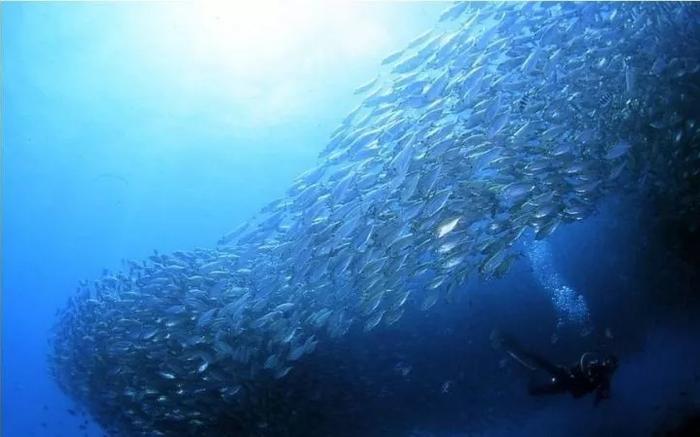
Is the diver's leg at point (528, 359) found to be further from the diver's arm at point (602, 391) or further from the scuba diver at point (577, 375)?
the diver's arm at point (602, 391)

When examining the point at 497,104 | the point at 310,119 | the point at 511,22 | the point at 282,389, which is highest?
the point at 310,119

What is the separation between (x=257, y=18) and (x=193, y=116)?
21.6 ft

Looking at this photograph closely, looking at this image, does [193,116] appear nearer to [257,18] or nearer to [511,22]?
[257,18]

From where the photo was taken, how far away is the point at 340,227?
7.41m

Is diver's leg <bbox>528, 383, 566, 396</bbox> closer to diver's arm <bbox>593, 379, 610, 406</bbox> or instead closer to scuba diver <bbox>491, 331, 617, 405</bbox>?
scuba diver <bbox>491, 331, 617, 405</bbox>

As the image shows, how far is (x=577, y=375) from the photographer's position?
393 inches

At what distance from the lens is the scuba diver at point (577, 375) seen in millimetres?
9773

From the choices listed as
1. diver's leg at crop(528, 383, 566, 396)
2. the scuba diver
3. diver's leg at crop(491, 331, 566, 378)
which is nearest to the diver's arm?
the scuba diver

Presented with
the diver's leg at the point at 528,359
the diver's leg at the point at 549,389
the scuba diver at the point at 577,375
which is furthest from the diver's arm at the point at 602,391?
the diver's leg at the point at 528,359

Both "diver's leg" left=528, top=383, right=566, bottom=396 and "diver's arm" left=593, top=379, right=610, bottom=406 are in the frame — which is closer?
"diver's leg" left=528, top=383, right=566, bottom=396

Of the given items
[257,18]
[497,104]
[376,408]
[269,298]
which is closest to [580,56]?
[497,104]

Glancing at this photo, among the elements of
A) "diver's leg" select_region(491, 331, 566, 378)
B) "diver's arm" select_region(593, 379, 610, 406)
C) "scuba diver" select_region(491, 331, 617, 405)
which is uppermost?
"diver's leg" select_region(491, 331, 566, 378)

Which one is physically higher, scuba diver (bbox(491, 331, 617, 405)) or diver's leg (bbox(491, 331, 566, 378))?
diver's leg (bbox(491, 331, 566, 378))

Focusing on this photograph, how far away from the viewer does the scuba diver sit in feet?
32.1
